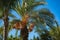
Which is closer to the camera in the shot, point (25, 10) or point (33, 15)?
point (33, 15)

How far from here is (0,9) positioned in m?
17.7

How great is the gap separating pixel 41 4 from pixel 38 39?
8253mm

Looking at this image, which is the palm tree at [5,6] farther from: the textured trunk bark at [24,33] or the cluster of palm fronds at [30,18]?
the textured trunk bark at [24,33]

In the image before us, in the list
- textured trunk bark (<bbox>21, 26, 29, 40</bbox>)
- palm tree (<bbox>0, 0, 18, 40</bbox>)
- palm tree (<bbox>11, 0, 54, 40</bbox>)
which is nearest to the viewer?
palm tree (<bbox>0, 0, 18, 40</bbox>)

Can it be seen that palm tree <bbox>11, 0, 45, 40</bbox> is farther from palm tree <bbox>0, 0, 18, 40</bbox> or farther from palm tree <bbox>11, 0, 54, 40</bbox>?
palm tree <bbox>0, 0, 18, 40</bbox>

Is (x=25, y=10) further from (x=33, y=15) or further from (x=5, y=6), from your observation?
(x=5, y=6)

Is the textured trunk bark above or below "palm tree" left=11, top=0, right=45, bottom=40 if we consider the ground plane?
below

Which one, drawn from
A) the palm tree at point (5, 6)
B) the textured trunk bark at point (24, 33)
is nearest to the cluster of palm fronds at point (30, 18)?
the textured trunk bark at point (24, 33)

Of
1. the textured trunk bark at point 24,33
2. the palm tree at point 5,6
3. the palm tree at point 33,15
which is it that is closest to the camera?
the palm tree at point 5,6

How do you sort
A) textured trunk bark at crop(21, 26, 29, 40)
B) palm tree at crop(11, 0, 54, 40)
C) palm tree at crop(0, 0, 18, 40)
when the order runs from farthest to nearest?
textured trunk bark at crop(21, 26, 29, 40) < palm tree at crop(11, 0, 54, 40) < palm tree at crop(0, 0, 18, 40)

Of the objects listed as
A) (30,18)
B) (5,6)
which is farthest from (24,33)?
(5,6)

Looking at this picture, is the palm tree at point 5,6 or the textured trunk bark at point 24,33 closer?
the palm tree at point 5,6

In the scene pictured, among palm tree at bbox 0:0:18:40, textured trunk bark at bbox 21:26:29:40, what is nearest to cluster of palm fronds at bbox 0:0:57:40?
textured trunk bark at bbox 21:26:29:40

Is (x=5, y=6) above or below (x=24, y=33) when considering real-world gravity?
above
